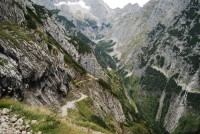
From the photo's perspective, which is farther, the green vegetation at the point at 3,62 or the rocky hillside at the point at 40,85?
the green vegetation at the point at 3,62

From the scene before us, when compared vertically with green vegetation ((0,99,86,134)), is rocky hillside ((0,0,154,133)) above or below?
above

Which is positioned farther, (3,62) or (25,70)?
(25,70)

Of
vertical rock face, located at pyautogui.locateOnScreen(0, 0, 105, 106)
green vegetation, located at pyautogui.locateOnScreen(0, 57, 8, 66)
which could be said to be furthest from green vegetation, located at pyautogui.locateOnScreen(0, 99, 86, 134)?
green vegetation, located at pyautogui.locateOnScreen(0, 57, 8, 66)

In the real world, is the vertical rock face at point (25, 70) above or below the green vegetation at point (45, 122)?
above

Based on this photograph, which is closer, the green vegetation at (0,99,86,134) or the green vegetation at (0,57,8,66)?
the green vegetation at (0,99,86,134)

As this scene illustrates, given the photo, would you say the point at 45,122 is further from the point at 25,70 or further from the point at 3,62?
the point at 25,70

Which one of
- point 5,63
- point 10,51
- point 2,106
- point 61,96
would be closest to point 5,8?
point 61,96

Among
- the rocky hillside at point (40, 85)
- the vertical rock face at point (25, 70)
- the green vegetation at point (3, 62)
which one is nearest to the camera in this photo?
the rocky hillside at point (40, 85)

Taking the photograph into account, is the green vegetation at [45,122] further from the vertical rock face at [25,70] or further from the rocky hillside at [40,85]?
the vertical rock face at [25,70]

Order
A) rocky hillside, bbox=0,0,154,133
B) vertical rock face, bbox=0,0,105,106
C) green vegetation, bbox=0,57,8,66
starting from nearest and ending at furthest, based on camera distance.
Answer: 1. rocky hillside, bbox=0,0,154,133
2. green vegetation, bbox=0,57,8,66
3. vertical rock face, bbox=0,0,105,106

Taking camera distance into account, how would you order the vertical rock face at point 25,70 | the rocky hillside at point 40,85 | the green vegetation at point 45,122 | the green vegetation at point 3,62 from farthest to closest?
the vertical rock face at point 25,70 → the green vegetation at point 3,62 → the rocky hillside at point 40,85 → the green vegetation at point 45,122

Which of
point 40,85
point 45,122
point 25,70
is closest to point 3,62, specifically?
point 25,70

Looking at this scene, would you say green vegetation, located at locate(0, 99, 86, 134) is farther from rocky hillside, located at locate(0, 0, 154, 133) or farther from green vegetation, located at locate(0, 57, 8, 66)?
green vegetation, located at locate(0, 57, 8, 66)

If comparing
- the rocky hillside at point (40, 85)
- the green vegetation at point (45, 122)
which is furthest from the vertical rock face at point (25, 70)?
the green vegetation at point (45, 122)
